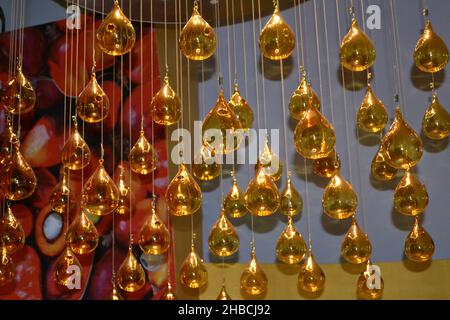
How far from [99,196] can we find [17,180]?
557mm

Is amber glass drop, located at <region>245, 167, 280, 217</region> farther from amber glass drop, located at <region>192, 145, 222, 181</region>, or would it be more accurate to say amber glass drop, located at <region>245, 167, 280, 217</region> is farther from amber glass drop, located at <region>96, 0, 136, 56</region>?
amber glass drop, located at <region>96, 0, 136, 56</region>

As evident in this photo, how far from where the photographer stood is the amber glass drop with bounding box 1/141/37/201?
5227mm

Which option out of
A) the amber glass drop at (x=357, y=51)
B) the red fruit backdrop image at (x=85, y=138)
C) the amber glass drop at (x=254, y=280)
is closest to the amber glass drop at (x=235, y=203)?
the amber glass drop at (x=254, y=280)

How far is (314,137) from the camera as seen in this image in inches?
187

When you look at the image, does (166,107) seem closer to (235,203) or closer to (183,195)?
(183,195)

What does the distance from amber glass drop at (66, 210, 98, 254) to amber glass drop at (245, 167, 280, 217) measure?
1.07 metres

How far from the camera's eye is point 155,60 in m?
7.11

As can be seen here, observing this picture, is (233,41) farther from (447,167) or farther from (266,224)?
(447,167)

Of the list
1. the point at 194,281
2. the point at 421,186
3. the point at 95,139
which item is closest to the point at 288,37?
the point at 421,186

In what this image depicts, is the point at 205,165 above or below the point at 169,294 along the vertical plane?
above

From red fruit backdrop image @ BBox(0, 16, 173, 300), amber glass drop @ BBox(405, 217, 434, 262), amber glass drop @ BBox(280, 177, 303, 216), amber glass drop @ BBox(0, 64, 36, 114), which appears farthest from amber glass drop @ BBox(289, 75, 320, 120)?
amber glass drop @ BBox(0, 64, 36, 114)

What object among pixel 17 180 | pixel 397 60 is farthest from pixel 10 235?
pixel 397 60

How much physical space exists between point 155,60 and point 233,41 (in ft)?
2.38
